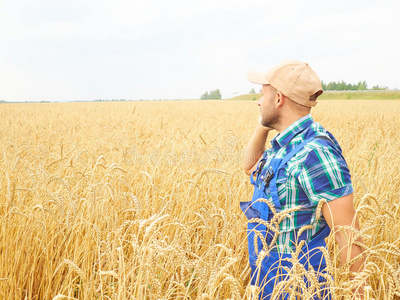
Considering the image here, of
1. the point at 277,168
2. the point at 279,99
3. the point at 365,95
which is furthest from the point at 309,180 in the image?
the point at 365,95

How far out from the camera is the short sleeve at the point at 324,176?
3.88 ft

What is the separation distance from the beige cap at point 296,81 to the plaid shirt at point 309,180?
0.46ft

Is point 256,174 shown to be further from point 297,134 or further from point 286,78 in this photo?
point 286,78

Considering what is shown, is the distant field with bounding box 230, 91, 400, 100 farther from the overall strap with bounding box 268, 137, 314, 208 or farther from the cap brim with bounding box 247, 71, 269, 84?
the overall strap with bounding box 268, 137, 314, 208

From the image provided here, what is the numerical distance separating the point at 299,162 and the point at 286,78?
46cm

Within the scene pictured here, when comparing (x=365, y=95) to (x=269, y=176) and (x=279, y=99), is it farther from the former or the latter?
(x=269, y=176)

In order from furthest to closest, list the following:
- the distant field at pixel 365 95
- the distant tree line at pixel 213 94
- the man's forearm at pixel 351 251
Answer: the distant tree line at pixel 213 94 < the distant field at pixel 365 95 < the man's forearm at pixel 351 251

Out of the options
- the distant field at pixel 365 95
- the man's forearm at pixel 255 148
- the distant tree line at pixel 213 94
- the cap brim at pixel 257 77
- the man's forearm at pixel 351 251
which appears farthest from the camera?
the distant tree line at pixel 213 94

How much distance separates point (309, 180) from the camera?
1208mm

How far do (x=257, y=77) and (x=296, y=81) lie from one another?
30 centimetres

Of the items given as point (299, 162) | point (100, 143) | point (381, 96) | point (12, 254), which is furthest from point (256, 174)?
point (381, 96)

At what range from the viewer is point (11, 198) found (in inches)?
68.6

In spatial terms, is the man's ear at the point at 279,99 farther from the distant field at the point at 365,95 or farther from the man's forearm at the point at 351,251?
the distant field at the point at 365,95

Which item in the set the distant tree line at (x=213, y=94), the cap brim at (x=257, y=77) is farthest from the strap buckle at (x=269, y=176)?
the distant tree line at (x=213, y=94)
